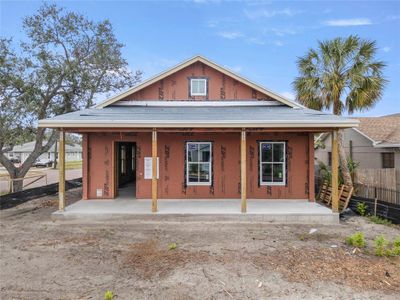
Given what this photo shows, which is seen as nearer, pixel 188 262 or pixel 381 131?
pixel 188 262

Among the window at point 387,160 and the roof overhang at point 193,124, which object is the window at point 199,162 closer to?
the roof overhang at point 193,124

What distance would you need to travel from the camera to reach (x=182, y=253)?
19.0 feet

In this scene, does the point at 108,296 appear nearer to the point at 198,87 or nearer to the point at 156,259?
the point at 156,259

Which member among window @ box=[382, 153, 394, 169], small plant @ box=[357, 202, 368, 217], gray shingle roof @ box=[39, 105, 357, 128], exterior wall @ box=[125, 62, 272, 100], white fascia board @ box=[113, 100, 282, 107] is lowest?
small plant @ box=[357, 202, 368, 217]

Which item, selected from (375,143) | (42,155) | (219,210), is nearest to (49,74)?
(219,210)

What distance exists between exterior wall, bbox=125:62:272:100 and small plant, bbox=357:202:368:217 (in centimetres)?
489

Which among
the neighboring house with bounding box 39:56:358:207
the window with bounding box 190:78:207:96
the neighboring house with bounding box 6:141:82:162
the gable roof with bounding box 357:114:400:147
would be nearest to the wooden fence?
the neighboring house with bounding box 39:56:358:207

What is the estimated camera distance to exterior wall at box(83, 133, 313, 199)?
1020cm

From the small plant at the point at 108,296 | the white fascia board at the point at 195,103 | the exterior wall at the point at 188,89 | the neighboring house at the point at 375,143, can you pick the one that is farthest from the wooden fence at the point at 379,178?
the small plant at the point at 108,296

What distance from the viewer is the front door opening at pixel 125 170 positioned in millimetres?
11556

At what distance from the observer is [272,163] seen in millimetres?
10266

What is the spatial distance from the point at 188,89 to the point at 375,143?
30.7 feet

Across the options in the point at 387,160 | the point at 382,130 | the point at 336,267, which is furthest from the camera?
the point at 382,130

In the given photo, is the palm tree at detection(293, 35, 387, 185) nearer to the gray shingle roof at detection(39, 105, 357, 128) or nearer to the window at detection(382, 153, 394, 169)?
the gray shingle roof at detection(39, 105, 357, 128)
